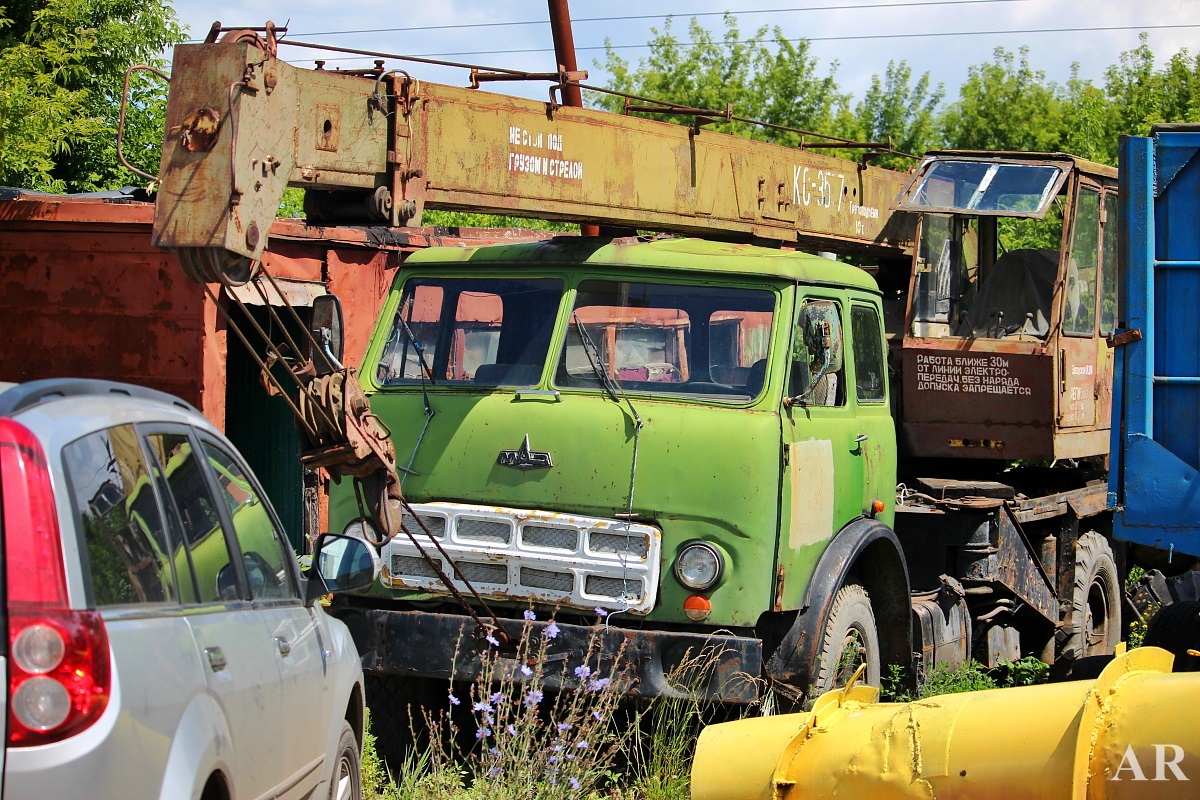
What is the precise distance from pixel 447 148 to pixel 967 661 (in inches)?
194

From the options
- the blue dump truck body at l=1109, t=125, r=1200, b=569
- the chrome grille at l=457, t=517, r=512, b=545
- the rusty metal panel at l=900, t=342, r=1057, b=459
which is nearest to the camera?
the blue dump truck body at l=1109, t=125, r=1200, b=569

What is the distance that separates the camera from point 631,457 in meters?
6.01

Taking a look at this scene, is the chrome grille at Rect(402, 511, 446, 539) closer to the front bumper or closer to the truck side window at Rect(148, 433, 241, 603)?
the front bumper

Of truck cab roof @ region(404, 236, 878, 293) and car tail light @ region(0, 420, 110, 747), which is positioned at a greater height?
truck cab roof @ region(404, 236, 878, 293)

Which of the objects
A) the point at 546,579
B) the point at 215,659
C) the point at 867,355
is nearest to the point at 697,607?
the point at 546,579

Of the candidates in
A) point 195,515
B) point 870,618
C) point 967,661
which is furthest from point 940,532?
point 195,515

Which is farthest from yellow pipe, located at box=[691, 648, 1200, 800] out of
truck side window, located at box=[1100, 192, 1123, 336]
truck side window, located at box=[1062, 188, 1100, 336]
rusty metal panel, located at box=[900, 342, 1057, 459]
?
truck side window, located at box=[1100, 192, 1123, 336]

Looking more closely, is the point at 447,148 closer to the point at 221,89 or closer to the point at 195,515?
the point at 221,89

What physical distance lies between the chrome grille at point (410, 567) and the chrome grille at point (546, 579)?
16.7 inches

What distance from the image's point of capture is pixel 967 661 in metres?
8.70

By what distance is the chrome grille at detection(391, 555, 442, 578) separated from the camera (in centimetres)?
618

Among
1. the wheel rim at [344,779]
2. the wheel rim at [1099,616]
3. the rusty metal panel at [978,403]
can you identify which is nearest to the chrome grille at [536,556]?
the wheel rim at [344,779]

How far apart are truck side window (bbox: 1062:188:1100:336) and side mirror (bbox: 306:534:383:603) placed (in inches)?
246

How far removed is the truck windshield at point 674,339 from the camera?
20.7 feet
